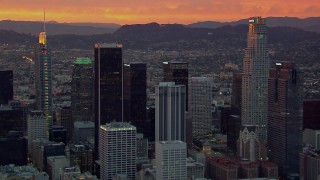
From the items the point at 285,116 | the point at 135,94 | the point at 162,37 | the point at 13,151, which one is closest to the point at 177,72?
the point at 162,37

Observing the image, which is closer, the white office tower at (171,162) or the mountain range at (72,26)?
the white office tower at (171,162)

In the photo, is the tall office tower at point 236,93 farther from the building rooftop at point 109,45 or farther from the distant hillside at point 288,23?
the building rooftop at point 109,45

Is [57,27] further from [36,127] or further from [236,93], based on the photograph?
[236,93]

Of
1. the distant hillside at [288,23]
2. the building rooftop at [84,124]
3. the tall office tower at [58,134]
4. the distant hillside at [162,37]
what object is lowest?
the tall office tower at [58,134]

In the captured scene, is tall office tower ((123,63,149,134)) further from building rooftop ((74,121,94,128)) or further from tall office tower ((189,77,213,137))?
tall office tower ((189,77,213,137))

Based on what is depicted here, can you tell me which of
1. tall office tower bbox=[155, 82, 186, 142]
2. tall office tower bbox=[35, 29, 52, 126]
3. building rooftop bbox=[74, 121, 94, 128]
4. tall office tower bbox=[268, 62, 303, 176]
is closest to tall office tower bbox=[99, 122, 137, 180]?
tall office tower bbox=[155, 82, 186, 142]

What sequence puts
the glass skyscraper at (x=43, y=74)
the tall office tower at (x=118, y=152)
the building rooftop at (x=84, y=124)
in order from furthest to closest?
1. the glass skyscraper at (x=43, y=74)
2. the building rooftop at (x=84, y=124)
3. the tall office tower at (x=118, y=152)

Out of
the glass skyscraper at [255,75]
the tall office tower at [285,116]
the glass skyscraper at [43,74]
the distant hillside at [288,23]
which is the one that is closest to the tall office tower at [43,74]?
the glass skyscraper at [43,74]
